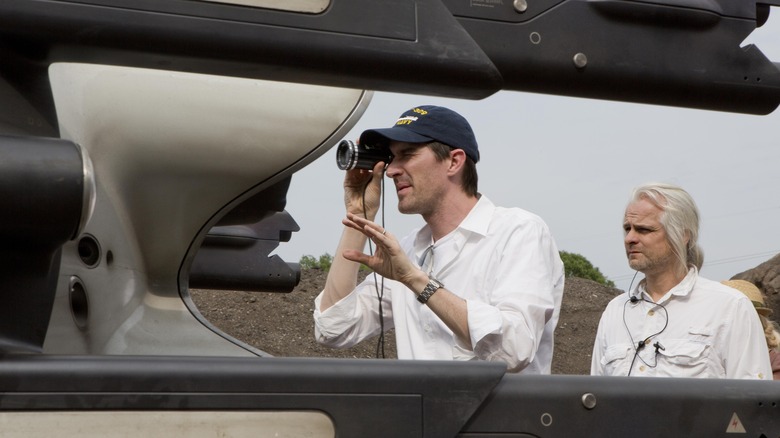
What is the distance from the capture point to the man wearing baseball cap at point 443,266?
3139 mm

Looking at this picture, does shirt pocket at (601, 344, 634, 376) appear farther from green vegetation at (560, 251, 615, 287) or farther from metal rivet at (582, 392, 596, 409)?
green vegetation at (560, 251, 615, 287)

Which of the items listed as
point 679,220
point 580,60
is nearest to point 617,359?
point 679,220

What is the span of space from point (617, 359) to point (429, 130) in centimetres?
122

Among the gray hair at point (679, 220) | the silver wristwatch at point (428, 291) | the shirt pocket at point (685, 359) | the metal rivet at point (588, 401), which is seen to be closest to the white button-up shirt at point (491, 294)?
the silver wristwatch at point (428, 291)

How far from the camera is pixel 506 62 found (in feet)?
6.28

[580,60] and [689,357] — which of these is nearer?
[580,60]

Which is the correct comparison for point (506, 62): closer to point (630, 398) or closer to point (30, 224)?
point (630, 398)

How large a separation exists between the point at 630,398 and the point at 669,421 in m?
0.07

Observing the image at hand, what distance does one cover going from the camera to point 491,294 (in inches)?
130

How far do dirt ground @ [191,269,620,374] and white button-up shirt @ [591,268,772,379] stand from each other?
23.1 ft

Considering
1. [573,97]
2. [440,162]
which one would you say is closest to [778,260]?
[440,162]

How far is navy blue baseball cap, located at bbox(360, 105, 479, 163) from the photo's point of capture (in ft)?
11.4

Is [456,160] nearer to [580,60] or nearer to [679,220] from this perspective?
[679,220]

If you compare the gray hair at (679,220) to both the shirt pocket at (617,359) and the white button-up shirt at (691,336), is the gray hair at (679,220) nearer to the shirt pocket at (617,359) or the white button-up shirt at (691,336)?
the white button-up shirt at (691,336)
